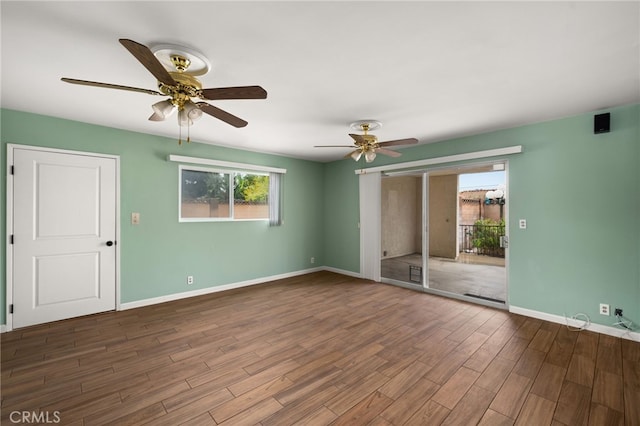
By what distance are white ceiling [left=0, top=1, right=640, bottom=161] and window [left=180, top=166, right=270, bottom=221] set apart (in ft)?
4.42

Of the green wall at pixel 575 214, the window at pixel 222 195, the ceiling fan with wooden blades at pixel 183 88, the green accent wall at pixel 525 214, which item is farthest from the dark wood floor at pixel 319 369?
the ceiling fan with wooden blades at pixel 183 88

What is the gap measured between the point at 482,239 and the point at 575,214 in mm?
1206

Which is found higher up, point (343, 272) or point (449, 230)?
point (449, 230)

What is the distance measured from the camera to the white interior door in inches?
127

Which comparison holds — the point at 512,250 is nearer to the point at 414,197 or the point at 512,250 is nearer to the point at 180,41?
the point at 414,197

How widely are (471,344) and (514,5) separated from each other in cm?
289

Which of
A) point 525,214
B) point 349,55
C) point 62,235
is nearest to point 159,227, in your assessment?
point 62,235

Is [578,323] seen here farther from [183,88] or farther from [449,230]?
[183,88]

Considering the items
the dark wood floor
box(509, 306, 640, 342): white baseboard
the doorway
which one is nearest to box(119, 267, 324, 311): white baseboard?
the dark wood floor

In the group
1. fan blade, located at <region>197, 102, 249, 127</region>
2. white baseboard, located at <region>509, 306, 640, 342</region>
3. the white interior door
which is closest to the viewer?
fan blade, located at <region>197, 102, 249, 127</region>

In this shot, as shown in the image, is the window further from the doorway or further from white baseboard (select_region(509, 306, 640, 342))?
white baseboard (select_region(509, 306, 640, 342))

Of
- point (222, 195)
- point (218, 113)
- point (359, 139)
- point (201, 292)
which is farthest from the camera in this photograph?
point (222, 195)

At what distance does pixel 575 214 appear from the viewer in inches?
130

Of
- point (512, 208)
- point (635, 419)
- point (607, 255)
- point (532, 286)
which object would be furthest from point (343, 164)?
point (635, 419)
